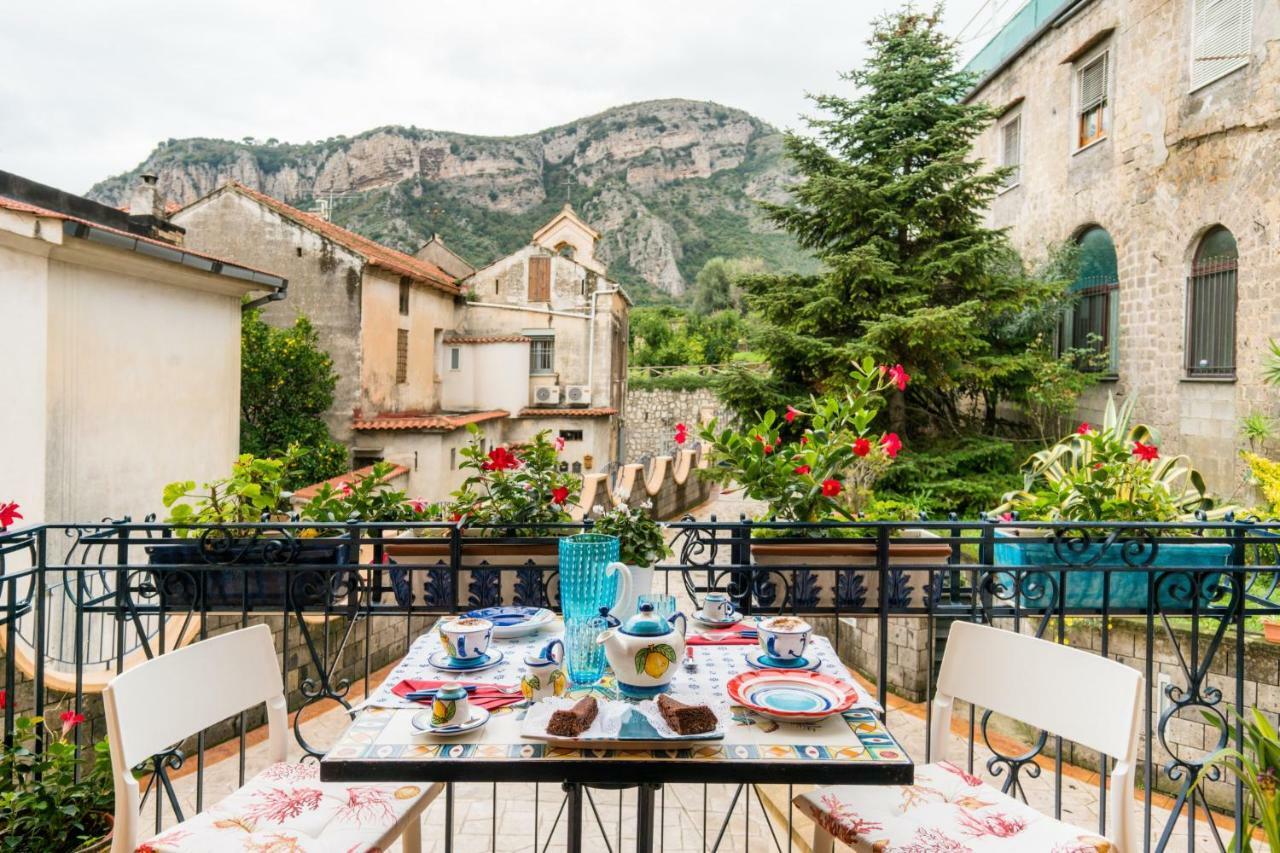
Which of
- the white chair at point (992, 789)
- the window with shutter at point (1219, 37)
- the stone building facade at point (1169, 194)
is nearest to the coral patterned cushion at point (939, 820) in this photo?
the white chair at point (992, 789)

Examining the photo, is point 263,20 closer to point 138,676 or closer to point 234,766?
point 234,766

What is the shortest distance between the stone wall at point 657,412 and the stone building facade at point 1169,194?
575 inches

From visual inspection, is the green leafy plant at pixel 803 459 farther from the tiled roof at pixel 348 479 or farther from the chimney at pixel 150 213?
the chimney at pixel 150 213

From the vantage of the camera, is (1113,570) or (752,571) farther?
(752,571)

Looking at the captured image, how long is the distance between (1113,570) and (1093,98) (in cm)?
1129

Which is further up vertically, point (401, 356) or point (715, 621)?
point (401, 356)

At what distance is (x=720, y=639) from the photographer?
2.01 metres

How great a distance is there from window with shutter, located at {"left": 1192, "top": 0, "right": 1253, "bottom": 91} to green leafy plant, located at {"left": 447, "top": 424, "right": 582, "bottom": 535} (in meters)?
9.61

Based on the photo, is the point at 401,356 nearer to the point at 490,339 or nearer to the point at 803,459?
the point at 490,339

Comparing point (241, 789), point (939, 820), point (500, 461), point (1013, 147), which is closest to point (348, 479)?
point (500, 461)

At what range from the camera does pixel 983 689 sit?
1946mm

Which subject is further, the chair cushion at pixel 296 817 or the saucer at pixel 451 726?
the chair cushion at pixel 296 817

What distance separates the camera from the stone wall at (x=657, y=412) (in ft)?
86.3

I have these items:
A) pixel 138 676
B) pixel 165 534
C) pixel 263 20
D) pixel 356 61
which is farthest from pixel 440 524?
pixel 356 61
